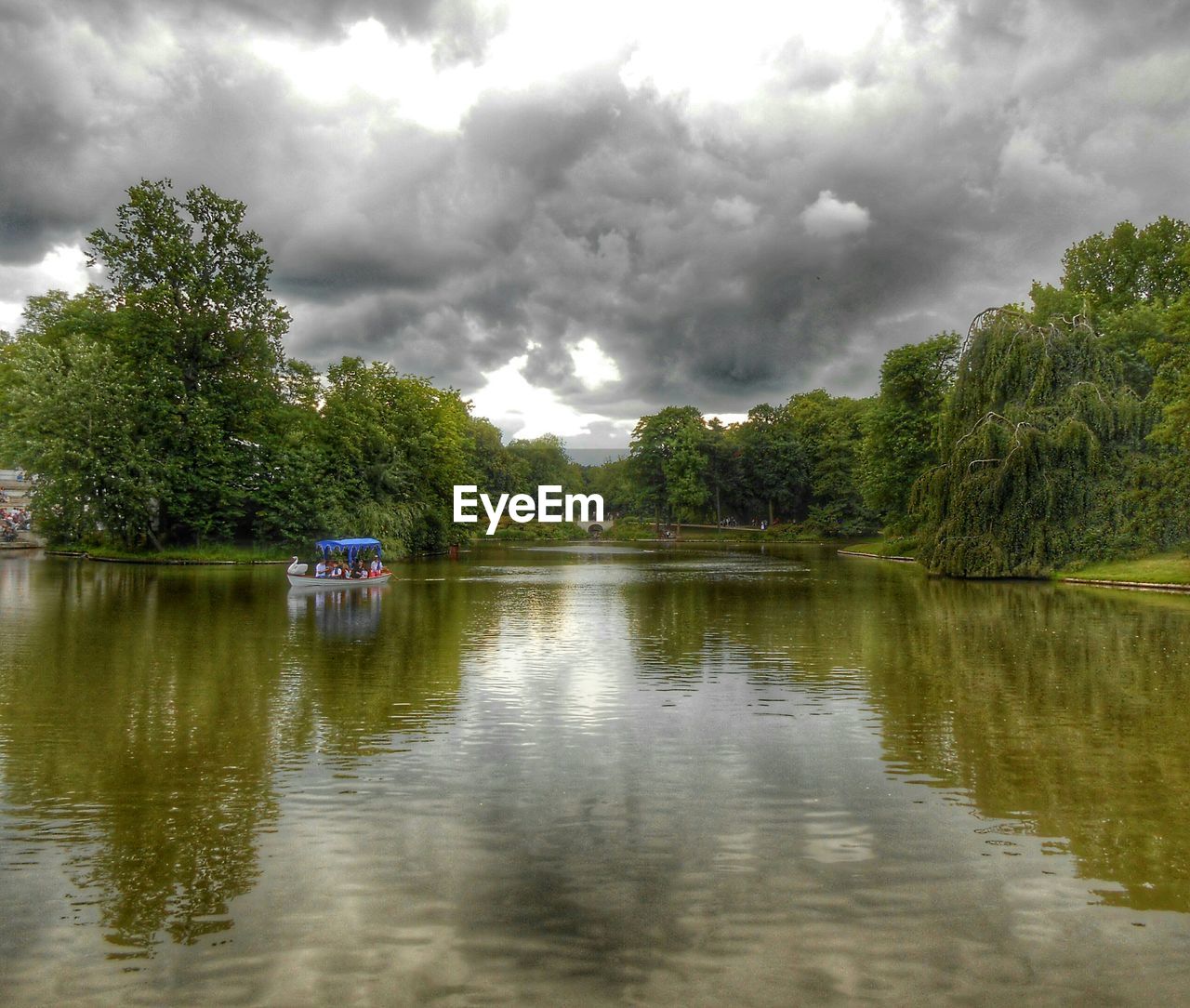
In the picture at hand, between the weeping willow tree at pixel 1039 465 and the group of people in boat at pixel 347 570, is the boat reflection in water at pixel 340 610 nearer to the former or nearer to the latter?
the group of people in boat at pixel 347 570

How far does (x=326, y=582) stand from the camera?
33844 millimetres

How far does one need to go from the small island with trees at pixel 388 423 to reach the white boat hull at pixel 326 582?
599 inches

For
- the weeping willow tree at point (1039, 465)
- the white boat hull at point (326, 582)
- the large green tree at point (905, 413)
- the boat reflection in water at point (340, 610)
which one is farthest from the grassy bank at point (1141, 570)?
the white boat hull at point (326, 582)

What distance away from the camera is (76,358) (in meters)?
47.7

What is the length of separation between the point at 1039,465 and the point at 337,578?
95.6 feet

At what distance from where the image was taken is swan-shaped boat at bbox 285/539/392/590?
32594 millimetres

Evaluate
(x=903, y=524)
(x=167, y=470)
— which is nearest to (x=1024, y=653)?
(x=903, y=524)

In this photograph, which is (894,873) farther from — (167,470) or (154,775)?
(167,470)

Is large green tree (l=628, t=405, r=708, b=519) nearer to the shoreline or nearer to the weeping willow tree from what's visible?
the weeping willow tree

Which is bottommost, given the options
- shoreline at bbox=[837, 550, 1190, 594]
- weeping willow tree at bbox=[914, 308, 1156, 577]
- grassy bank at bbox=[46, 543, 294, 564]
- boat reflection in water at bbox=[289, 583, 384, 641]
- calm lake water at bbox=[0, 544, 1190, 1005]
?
calm lake water at bbox=[0, 544, 1190, 1005]

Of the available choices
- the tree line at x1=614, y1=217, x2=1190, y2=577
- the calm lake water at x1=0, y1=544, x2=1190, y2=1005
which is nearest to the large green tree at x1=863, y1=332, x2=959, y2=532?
the tree line at x1=614, y1=217, x2=1190, y2=577

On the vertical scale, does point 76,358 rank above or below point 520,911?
above

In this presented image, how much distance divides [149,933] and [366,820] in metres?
2.28

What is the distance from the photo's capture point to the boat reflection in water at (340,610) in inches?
840
